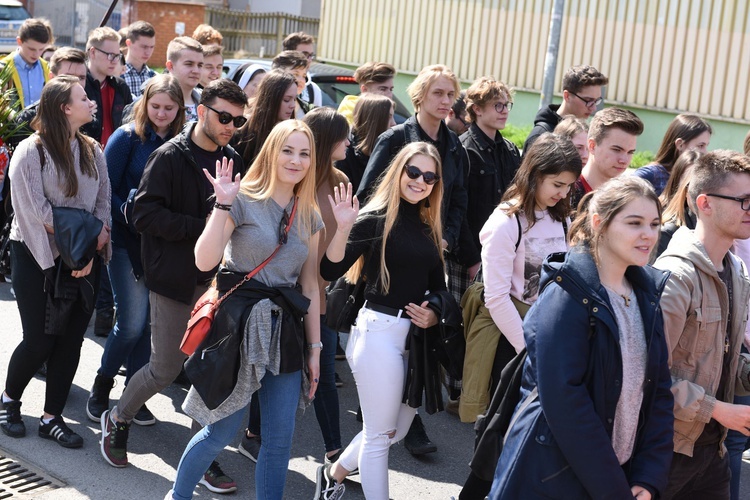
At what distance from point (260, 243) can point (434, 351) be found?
3.45 feet

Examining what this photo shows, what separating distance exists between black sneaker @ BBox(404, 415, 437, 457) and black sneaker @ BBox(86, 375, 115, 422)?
5.84ft

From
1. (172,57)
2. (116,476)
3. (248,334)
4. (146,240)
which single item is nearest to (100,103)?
(172,57)

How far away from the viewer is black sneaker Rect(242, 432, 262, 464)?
521cm

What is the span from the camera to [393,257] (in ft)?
14.8

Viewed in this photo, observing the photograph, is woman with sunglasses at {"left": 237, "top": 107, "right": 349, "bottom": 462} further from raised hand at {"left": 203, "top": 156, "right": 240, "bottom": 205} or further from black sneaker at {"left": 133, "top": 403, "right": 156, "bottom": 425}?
raised hand at {"left": 203, "top": 156, "right": 240, "bottom": 205}

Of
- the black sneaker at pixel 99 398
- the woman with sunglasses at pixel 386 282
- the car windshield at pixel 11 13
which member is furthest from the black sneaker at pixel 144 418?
the car windshield at pixel 11 13

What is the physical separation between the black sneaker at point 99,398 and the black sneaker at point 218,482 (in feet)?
3.24

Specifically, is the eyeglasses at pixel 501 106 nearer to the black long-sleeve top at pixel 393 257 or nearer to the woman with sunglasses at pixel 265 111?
the woman with sunglasses at pixel 265 111

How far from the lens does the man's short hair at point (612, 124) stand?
5.51 meters

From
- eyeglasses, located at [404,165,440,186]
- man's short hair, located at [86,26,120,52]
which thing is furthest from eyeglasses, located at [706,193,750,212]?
man's short hair, located at [86,26,120,52]

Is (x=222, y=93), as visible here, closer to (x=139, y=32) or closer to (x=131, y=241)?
(x=131, y=241)

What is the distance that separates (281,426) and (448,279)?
8.52ft

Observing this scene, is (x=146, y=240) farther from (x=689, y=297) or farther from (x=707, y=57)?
(x=707, y=57)

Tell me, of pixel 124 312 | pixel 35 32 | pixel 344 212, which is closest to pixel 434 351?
pixel 344 212
